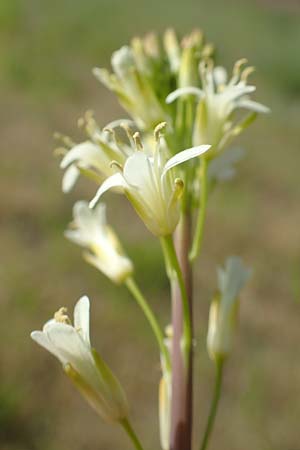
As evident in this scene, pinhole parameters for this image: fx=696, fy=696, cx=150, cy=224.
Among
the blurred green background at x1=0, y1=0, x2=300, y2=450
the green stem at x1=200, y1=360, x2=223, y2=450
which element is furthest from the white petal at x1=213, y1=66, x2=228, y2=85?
the blurred green background at x1=0, y1=0, x2=300, y2=450

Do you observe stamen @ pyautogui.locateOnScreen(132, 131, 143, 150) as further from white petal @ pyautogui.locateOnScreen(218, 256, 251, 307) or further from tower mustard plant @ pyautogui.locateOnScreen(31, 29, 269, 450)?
white petal @ pyautogui.locateOnScreen(218, 256, 251, 307)

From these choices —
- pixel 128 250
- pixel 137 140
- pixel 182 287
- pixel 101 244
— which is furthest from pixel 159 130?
pixel 128 250

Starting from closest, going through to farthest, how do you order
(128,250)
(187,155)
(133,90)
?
(187,155)
(133,90)
(128,250)

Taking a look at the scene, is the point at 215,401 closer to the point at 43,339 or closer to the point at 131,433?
the point at 131,433

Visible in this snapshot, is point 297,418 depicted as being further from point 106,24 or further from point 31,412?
point 106,24

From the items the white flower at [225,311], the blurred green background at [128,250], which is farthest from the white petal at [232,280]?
the blurred green background at [128,250]

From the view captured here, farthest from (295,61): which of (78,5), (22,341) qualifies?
(22,341)
